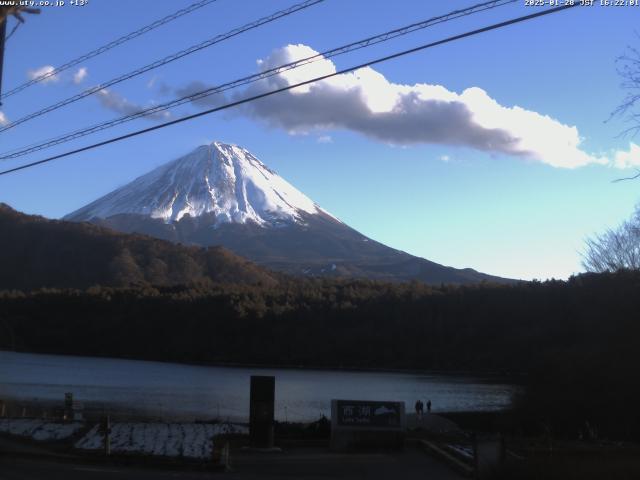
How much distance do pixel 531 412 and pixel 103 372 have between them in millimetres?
54101

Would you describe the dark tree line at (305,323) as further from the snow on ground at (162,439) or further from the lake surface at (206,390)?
the snow on ground at (162,439)

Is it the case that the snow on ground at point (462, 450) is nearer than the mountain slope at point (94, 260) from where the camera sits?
Yes

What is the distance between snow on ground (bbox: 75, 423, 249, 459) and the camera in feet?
64.9

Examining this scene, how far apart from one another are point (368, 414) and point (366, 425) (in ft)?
0.95

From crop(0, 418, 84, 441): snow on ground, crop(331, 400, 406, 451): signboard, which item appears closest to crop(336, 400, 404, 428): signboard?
crop(331, 400, 406, 451): signboard

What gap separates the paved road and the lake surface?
22088 millimetres

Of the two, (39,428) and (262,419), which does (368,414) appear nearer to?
(262,419)

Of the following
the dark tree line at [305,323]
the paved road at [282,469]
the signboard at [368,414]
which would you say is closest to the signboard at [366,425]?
the signboard at [368,414]

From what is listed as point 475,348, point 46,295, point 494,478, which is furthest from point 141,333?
point 494,478

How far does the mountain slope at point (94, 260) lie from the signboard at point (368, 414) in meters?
132

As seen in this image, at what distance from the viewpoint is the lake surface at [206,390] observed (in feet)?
160

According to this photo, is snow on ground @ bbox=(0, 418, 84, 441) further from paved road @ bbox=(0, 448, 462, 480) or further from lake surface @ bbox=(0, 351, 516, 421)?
lake surface @ bbox=(0, 351, 516, 421)

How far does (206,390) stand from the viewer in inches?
2554

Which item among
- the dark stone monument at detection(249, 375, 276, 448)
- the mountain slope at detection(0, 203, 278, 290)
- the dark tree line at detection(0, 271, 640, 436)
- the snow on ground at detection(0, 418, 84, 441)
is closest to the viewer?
the dark stone monument at detection(249, 375, 276, 448)
